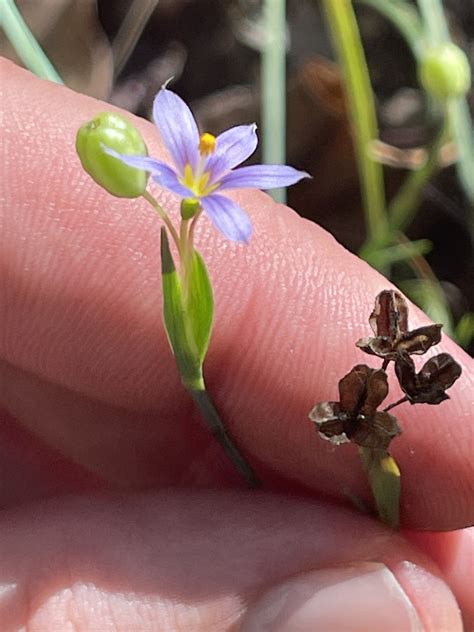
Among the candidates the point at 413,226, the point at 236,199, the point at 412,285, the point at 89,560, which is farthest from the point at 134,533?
the point at 413,226

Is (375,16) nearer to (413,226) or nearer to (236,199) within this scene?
(413,226)

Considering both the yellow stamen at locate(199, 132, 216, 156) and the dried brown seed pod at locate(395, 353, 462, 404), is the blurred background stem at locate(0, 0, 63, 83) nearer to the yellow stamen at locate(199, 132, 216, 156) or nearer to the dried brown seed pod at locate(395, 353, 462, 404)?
the yellow stamen at locate(199, 132, 216, 156)

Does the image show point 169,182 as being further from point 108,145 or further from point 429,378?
point 429,378

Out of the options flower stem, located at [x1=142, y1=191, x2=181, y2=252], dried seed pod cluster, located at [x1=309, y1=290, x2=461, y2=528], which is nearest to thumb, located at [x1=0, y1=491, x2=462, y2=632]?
dried seed pod cluster, located at [x1=309, y1=290, x2=461, y2=528]

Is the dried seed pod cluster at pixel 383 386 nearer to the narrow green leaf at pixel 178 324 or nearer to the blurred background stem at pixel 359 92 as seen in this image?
the narrow green leaf at pixel 178 324

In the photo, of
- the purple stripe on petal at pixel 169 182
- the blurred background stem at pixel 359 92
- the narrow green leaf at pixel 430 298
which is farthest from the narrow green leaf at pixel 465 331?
the purple stripe on petal at pixel 169 182

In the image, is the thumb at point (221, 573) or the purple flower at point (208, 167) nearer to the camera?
the purple flower at point (208, 167)
